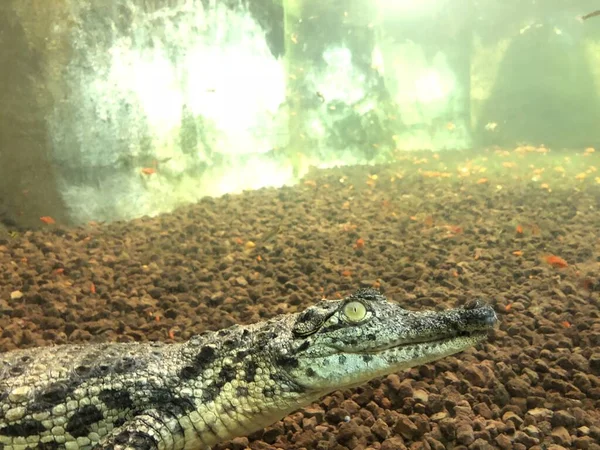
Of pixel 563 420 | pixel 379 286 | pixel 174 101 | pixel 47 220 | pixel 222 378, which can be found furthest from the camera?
pixel 174 101

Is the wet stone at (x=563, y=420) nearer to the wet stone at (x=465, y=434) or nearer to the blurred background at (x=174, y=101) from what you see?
the wet stone at (x=465, y=434)

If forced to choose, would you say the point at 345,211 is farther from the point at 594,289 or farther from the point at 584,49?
the point at 584,49

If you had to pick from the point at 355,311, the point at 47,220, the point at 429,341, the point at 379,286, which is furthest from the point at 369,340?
the point at 47,220

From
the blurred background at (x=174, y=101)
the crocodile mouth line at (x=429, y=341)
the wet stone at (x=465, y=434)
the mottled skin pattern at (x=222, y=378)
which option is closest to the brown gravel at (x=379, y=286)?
the wet stone at (x=465, y=434)

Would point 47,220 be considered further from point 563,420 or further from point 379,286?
point 563,420

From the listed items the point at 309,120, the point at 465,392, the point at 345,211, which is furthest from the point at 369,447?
the point at 309,120

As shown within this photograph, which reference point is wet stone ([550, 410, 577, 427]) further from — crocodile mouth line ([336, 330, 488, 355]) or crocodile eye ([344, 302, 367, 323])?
crocodile eye ([344, 302, 367, 323])

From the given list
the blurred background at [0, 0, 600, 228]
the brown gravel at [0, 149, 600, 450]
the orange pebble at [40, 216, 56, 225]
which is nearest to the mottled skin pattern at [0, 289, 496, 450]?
the brown gravel at [0, 149, 600, 450]
